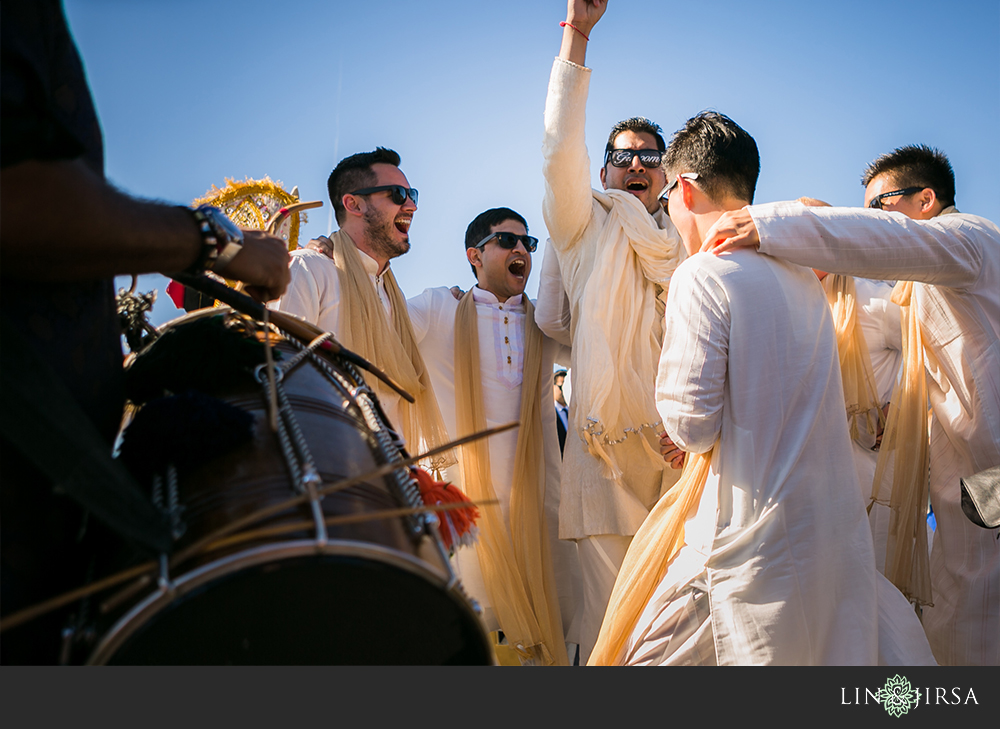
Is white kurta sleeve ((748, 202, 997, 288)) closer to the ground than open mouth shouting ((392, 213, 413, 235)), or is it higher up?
closer to the ground

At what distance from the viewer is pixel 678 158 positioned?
280 cm

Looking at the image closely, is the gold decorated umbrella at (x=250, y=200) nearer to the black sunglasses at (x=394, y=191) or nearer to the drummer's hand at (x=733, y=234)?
the black sunglasses at (x=394, y=191)

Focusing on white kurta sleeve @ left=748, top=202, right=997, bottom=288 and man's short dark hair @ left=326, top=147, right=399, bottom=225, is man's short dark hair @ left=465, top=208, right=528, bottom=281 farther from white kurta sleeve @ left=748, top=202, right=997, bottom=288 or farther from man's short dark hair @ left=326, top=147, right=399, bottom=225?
white kurta sleeve @ left=748, top=202, right=997, bottom=288

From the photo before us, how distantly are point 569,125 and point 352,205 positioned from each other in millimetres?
1359

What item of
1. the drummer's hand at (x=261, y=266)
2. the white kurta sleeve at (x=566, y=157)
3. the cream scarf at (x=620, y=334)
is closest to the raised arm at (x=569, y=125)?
the white kurta sleeve at (x=566, y=157)

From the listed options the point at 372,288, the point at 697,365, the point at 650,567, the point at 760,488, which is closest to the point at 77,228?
the point at 697,365

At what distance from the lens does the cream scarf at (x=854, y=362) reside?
369cm

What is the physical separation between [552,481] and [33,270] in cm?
345

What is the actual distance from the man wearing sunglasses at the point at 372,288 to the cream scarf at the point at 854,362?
75.7 inches

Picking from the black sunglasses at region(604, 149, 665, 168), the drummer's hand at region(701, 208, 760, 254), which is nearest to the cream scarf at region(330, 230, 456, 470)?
the black sunglasses at region(604, 149, 665, 168)

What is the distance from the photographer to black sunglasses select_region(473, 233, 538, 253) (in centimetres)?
466
